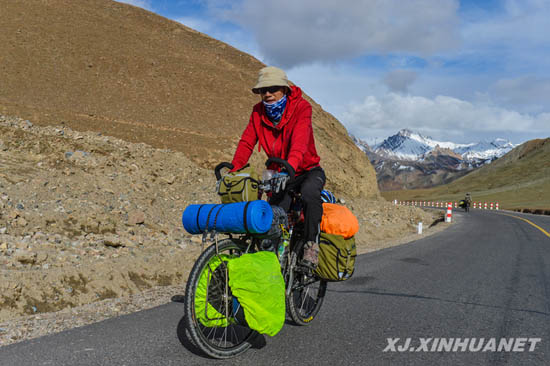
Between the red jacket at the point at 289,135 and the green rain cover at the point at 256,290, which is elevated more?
the red jacket at the point at 289,135

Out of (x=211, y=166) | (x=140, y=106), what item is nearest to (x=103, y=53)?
(x=140, y=106)

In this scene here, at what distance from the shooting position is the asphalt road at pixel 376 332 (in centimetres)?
350

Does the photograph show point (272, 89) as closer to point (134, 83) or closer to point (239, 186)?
point (239, 186)

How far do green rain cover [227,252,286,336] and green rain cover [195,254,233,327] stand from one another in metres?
0.19

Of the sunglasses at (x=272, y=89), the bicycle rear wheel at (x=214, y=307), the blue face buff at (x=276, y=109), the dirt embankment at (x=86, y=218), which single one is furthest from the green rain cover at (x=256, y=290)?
the dirt embankment at (x=86, y=218)

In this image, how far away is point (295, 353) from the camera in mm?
3645

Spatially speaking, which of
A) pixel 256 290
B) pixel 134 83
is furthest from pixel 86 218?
pixel 134 83

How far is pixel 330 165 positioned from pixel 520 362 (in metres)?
22.8

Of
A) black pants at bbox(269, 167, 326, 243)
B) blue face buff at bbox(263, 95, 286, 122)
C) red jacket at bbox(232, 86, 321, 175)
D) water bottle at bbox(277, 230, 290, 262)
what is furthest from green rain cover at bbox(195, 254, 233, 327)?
blue face buff at bbox(263, 95, 286, 122)

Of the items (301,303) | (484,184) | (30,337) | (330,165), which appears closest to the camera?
(30,337)

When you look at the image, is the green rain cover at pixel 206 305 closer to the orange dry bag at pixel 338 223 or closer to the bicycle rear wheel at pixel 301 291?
the bicycle rear wheel at pixel 301 291

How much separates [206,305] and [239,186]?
1.00 meters

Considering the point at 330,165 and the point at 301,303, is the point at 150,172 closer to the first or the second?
the point at 301,303

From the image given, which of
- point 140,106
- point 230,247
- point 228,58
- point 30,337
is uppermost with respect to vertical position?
point 228,58
